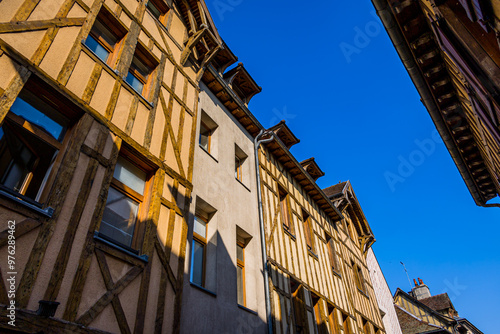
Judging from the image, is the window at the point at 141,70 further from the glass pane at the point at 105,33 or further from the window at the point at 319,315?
the window at the point at 319,315

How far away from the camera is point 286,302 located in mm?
7988

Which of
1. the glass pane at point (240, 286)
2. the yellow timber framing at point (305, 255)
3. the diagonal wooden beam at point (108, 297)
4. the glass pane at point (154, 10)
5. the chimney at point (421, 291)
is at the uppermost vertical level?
the chimney at point (421, 291)

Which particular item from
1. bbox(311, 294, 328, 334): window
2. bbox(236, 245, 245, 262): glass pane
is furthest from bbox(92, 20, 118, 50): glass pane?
bbox(311, 294, 328, 334): window

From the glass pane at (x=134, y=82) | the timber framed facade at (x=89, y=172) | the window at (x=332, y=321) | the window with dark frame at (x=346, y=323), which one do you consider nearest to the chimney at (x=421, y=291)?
the window with dark frame at (x=346, y=323)

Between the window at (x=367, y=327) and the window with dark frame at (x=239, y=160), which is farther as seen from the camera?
the window at (x=367, y=327)

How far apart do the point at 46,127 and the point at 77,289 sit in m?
2.11

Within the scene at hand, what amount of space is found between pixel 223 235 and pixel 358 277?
10.7 meters

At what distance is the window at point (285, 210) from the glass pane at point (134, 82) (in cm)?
568

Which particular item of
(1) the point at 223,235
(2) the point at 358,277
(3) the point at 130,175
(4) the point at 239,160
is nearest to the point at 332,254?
(2) the point at 358,277

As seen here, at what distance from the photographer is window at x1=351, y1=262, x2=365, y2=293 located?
14.7m

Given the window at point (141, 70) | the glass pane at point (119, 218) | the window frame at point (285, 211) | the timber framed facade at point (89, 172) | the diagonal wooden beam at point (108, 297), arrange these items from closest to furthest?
the timber framed facade at point (89, 172) < the diagonal wooden beam at point (108, 297) < the glass pane at point (119, 218) < the window at point (141, 70) < the window frame at point (285, 211)

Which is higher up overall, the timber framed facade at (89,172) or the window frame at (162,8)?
the window frame at (162,8)

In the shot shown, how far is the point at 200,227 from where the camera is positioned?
6535 mm

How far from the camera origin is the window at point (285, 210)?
10.3 meters
